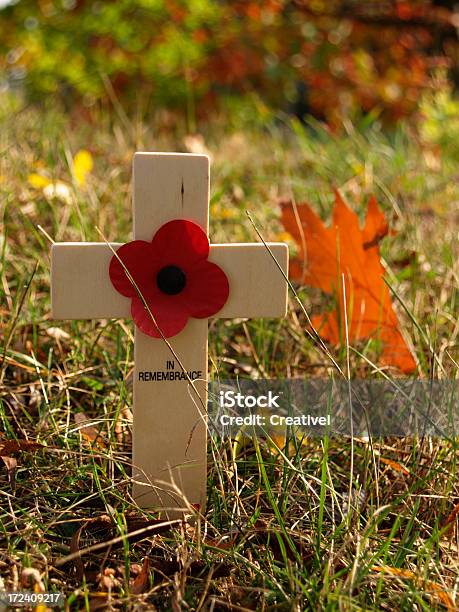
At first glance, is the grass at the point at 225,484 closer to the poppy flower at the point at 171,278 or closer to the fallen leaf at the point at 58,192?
the fallen leaf at the point at 58,192

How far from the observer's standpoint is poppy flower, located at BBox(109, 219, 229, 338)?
4.55ft

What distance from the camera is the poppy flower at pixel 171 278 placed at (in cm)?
139

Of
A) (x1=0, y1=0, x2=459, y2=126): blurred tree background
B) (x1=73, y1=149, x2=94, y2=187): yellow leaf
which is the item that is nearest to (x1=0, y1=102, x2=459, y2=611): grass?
(x1=73, y1=149, x2=94, y2=187): yellow leaf

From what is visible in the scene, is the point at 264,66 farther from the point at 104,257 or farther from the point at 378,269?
the point at 104,257

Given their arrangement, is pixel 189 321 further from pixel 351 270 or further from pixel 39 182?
pixel 39 182

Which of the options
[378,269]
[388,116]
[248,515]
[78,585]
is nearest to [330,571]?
[248,515]

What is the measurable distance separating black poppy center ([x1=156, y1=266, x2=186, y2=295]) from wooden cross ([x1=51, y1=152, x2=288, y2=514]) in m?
0.07

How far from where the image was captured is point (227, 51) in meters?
6.21

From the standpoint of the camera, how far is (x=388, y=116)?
275 inches

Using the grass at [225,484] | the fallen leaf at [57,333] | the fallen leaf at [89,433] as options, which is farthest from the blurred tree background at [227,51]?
the fallen leaf at [89,433]

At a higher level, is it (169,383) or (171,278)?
(171,278)

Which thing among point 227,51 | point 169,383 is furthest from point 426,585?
point 227,51

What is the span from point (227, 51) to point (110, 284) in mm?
5283

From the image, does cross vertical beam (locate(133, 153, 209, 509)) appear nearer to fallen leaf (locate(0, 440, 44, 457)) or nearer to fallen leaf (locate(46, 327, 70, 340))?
fallen leaf (locate(0, 440, 44, 457))
